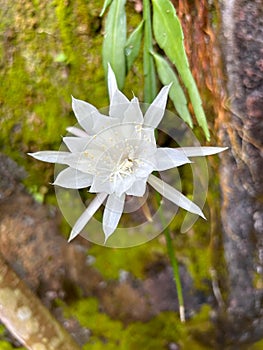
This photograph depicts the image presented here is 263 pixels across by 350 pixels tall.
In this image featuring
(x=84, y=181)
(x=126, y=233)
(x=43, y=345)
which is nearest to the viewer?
(x=84, y=181)

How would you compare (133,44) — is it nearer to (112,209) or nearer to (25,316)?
(112,209)

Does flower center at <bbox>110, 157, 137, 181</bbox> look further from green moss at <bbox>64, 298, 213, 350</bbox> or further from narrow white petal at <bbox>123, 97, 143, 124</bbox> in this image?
green moss at <bbox>64, 298, 213, 350</bbox>

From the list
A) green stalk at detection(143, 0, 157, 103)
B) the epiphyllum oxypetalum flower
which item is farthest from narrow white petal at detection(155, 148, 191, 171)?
green stalk at detection(143, 0, 157, 103)

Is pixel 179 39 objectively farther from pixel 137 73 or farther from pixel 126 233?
pixel 126 233

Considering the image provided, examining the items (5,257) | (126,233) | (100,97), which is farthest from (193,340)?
(100,97)

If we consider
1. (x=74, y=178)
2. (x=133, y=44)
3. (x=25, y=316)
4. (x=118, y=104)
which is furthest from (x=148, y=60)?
(x=25, y=316)

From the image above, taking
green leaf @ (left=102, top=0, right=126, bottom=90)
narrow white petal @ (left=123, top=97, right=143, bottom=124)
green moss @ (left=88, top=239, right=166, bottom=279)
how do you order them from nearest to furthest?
narrow white petal @ (left=123, top=97, right=143, bottom=124), green leaf @ (left=102, top=0, right=126, bottom=90), green moss @ (left=88, top=239, right=166, bottom=279)
